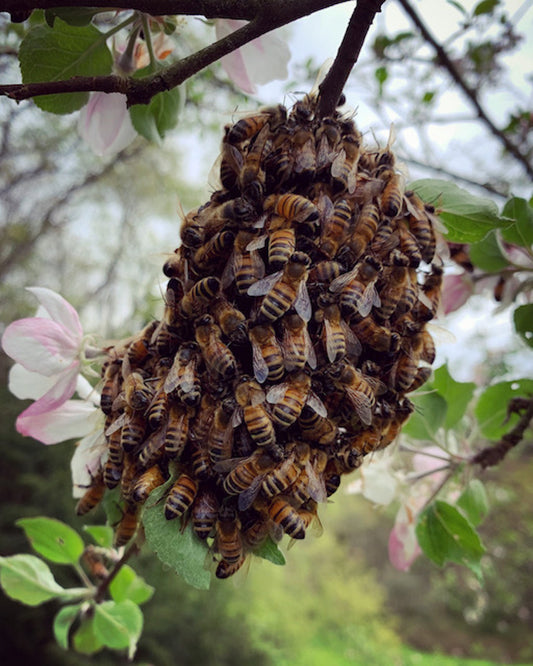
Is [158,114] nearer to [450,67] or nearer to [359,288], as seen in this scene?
[359,288]

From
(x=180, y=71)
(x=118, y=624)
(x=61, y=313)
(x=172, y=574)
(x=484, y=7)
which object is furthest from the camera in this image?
(x=172, y=574)

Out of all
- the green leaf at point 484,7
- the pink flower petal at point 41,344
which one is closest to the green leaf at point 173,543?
the pink flower petal at point 41,344

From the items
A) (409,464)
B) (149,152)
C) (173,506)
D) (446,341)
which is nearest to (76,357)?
(173,506)

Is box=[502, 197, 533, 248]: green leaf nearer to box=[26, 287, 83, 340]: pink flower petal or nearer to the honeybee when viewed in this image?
the honeybee

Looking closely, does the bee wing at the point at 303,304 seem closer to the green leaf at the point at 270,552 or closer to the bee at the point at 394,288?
the bee at the point at 394,288

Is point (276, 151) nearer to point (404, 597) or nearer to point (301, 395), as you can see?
point (301, 395)

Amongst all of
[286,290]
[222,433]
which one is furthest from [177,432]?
[286,290]
